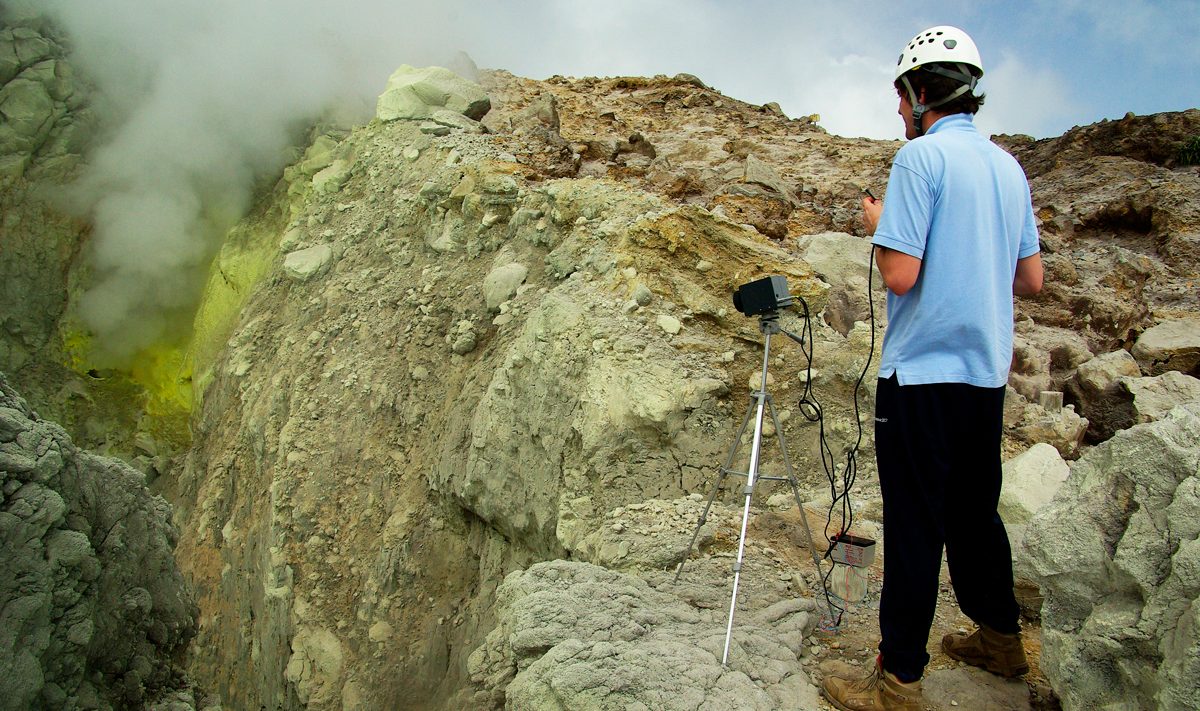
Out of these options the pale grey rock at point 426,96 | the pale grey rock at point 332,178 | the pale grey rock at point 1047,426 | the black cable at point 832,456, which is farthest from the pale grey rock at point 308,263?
the pale grey rock at point 1047,426

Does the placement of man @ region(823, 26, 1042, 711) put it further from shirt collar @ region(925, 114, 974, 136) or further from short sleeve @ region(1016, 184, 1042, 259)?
short sleeve @ region(1016, 184, 1042, 259)

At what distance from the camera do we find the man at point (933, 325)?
2.52 metres

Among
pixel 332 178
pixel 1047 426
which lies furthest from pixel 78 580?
pixel 1047 426

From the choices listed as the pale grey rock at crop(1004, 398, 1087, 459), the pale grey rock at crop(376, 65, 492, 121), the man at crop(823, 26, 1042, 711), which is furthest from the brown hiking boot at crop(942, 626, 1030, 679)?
the pale grey rock at crop(376, 65, 492, 121)

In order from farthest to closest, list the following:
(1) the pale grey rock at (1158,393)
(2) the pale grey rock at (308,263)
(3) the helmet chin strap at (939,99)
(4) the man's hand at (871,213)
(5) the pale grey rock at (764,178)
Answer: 1. (2) the pale grey rock at (308,263)
2. (5) the pale grey rock at (764,178)
3. (1) the pale grey rock at (1158,393)
4. (4) the man's hand at (871,213)
5. (3) the helmet chin strap at (939,99)

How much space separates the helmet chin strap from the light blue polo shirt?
0.43 ft

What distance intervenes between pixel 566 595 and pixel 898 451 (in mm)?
1590

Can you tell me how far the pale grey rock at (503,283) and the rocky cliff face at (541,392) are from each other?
0.9 inches

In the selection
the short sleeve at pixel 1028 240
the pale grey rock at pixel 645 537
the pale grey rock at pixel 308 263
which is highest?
the pale grey rock at pixel 308 263

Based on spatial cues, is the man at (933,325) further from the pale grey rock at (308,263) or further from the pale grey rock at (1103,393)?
the pale grey rock at (308,263)

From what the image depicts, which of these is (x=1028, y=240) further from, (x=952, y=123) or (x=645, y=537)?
(x=645, y=537)

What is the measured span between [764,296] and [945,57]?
1.16 metres

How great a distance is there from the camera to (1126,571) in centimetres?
232

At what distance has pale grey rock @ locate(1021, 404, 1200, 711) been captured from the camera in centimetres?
212
